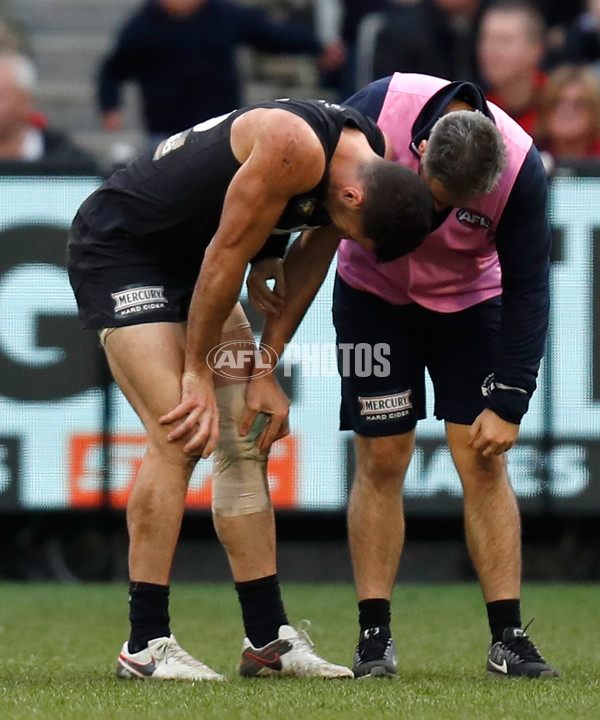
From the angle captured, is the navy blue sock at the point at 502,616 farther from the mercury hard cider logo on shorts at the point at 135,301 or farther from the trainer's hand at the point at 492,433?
the mercury hard cider logo on shorts at the point at 135,301

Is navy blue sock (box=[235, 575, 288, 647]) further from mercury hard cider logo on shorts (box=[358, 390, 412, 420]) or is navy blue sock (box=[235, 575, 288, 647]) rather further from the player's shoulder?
the player's shoulder

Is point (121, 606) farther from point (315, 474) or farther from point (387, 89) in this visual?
point (387, 89)

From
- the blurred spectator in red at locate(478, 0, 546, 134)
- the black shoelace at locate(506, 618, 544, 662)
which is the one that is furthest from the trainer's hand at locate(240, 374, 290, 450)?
the blurred spectator in red at locate(478, 0, 546, 134)

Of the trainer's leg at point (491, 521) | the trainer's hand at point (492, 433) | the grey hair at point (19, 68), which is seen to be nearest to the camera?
the trainer's hand at point (492, 433)

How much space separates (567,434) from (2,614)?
2960 millimetres

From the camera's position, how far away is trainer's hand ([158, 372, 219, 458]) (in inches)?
181

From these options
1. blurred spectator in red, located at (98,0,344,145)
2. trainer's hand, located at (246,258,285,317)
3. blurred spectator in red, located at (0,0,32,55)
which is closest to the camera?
trainer's hand, located at (246,258,285,317)

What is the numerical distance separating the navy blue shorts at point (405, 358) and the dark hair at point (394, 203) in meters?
0.66

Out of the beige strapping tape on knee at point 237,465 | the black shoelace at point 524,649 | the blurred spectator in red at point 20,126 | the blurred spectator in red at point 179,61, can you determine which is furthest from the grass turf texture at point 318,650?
the blurred spectator in red at point 179,61

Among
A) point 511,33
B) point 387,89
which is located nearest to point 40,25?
point 511,33

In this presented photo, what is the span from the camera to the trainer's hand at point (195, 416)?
461 cm

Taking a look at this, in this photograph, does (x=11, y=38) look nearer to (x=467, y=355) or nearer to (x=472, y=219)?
(x=467, y=355)

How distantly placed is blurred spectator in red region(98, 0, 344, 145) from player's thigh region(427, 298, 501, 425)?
4776mm

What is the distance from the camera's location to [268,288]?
16.2 feet
